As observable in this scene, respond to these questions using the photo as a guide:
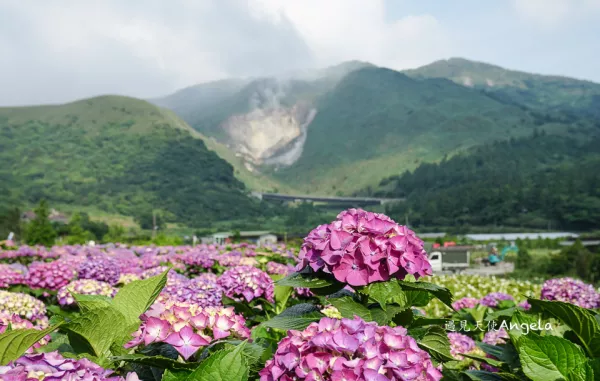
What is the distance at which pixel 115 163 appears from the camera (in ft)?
523

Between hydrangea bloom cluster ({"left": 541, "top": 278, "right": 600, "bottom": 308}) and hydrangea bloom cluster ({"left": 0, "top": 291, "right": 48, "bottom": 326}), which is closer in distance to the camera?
hydrangea bloom cluster ({"left": 0, "top": 291, "right": 48, "bottom": 326})

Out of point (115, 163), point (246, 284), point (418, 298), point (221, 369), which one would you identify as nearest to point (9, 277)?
point (246, 284)

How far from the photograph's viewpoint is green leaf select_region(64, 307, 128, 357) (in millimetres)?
1981

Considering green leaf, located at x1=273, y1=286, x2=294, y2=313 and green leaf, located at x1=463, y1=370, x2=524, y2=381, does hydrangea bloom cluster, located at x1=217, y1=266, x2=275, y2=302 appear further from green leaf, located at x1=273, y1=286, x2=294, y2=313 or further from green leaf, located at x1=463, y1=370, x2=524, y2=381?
green leaf, located at x1=463, y1=370, x2=524, y2=381

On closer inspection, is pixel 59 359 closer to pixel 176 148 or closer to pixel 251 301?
pixel 251 301

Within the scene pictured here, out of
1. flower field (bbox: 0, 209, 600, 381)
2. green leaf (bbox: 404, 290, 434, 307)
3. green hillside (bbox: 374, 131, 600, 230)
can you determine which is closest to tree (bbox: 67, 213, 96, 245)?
green leaf (bbox: 404, 290, 434, 307)

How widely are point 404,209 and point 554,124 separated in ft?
240

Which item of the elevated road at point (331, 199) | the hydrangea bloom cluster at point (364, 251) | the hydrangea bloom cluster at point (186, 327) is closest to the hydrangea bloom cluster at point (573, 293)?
the hydrangea bloom cluster at point (364, 251)

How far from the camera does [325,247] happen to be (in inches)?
95.6

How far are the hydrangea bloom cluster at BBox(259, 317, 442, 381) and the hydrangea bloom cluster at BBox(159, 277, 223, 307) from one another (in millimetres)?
2327

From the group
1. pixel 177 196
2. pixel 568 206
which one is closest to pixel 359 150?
pixel 177 196

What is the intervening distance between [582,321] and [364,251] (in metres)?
0.96

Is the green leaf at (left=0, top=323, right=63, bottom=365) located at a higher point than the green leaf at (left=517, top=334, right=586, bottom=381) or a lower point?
higher

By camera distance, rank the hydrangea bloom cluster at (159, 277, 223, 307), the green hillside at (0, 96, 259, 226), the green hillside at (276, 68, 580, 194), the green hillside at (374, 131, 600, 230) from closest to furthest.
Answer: the hydrangea bloom cluster at (159, 277, 223, 307), the green hillside at (374, 131, 600, 230), the green hillside at (0, 96, 259, 226), the green hillside at (276, 68, 580, 194)
